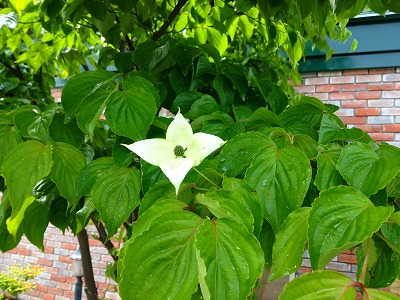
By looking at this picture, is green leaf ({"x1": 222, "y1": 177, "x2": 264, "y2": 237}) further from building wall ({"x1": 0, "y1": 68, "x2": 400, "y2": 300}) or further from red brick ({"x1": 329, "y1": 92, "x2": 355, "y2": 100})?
red brick ({"x1": 329, "y1": 92, "x2": 355, "y2": 100})

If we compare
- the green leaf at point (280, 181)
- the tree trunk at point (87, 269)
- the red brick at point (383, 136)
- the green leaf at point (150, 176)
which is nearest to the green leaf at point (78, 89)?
the green leaf at point (150, 176)

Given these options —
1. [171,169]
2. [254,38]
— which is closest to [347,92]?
[254,38]

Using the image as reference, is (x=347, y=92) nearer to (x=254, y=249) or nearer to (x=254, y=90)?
(x=254, y=90)

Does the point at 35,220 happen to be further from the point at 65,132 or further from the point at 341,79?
the point at 341,79

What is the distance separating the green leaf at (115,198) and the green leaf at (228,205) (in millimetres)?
166

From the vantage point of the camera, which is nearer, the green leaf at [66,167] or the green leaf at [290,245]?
the green leaf at [290,245]

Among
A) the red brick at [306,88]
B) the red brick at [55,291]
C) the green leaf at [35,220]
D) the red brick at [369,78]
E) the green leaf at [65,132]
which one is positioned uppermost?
the green leaf at [65,132]

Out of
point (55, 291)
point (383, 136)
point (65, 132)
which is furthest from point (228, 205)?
point (55, 291)

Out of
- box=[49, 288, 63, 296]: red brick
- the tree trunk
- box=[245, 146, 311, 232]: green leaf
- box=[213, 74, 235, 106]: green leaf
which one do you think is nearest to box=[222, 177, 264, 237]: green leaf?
box=[245, 146, 311, 232]: green leaf

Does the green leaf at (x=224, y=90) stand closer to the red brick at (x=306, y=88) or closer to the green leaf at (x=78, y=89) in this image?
the green leaf at (x=78, y=89)

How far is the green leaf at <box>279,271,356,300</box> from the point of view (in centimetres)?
34

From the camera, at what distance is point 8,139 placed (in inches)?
24.6

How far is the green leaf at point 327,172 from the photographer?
A: 48cm

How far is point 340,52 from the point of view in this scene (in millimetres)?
2719
